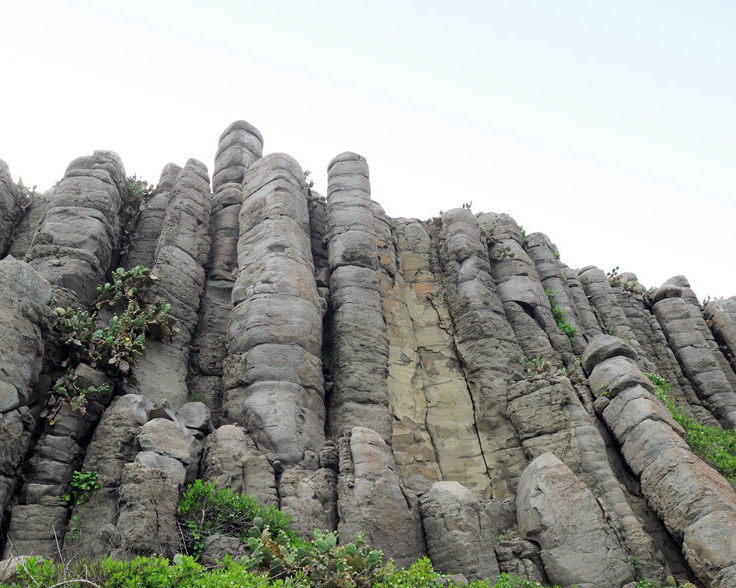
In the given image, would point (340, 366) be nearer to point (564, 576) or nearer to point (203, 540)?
point (203, 540)

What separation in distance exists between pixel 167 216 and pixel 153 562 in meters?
14.0

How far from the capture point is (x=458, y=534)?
1180cm

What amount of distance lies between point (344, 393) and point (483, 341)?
6.13 m

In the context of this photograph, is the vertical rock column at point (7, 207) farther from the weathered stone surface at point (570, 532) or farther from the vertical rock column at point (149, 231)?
the weathered stone surface at point (570, 532)

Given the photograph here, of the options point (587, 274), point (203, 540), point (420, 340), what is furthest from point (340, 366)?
point (587, 274)

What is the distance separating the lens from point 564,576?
11.9 meters

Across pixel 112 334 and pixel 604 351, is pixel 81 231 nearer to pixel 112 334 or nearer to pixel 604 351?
pixel 112 334

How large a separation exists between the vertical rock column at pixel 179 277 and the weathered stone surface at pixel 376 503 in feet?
18.2

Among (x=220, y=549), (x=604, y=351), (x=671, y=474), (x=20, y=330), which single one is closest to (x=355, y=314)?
(x=604, y=351)

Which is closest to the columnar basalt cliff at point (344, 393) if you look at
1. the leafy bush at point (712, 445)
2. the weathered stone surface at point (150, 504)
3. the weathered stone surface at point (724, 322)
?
the weathered stone surface at point (150, 504)

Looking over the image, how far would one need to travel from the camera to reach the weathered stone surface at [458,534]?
11539mm

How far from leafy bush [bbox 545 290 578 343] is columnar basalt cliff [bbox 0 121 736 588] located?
151 millimetres

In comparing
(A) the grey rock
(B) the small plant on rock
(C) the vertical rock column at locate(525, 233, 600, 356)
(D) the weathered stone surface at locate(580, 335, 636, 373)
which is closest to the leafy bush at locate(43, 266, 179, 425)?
(B) the small plant on rock

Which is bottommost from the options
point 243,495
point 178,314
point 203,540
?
point 203,540
